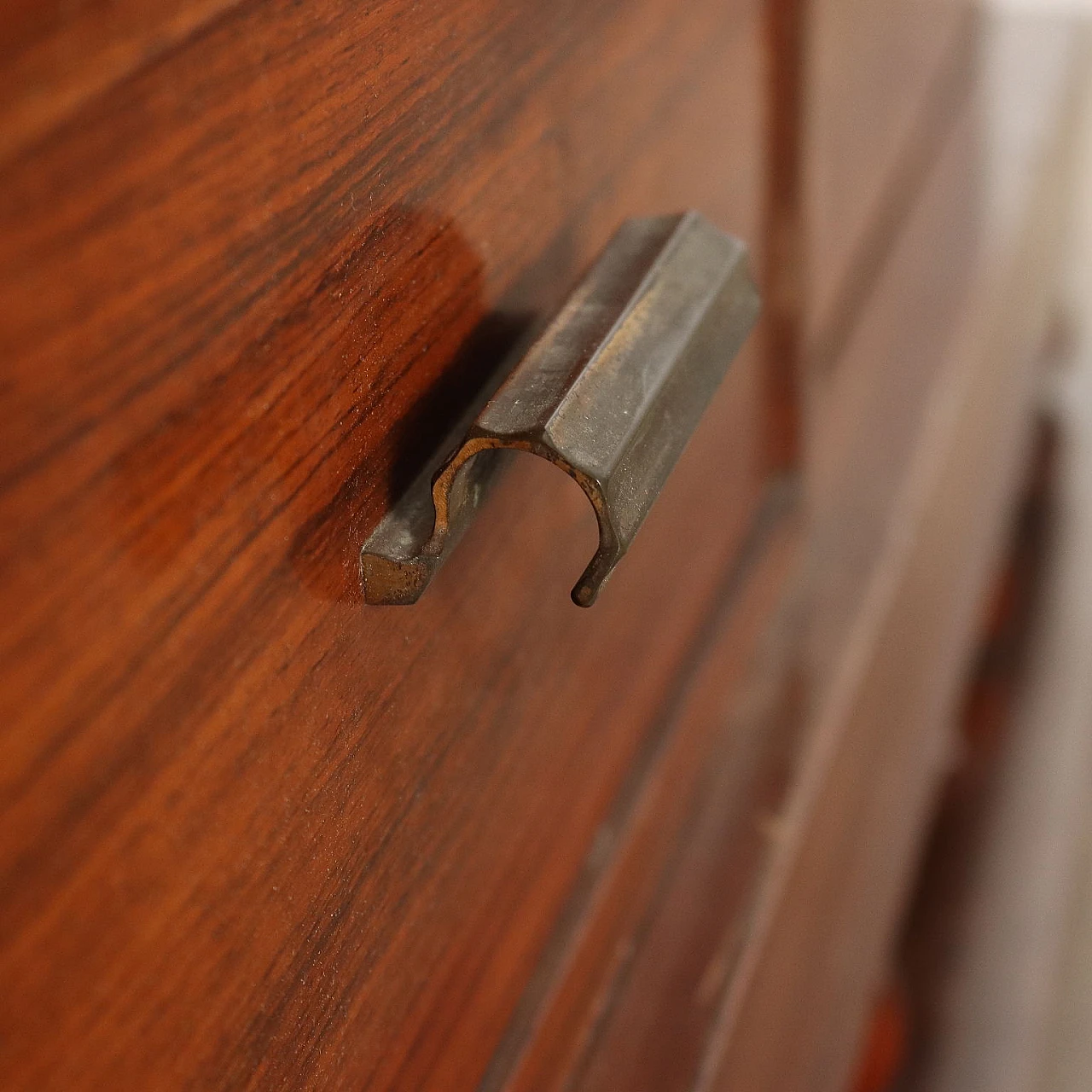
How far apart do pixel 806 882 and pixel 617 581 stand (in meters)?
0.21

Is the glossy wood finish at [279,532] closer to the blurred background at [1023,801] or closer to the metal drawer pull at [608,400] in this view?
the metal drawer pull at [608,400]

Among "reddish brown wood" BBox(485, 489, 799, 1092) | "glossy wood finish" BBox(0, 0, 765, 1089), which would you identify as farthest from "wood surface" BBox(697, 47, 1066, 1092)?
"glossy wood finish" BBox(0, 0, 765, 1089)

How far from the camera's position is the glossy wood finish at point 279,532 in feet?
0.51

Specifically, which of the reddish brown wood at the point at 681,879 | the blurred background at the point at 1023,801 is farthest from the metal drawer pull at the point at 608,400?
the blurred background at the point at 1023,801

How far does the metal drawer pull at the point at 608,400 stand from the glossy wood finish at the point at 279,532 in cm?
1

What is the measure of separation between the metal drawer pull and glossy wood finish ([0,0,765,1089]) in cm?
1

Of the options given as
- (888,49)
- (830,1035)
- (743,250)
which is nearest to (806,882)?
(830,1035)

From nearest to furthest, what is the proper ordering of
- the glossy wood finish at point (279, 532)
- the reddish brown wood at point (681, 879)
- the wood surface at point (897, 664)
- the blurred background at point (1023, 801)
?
the glossy wood finish at point (279, 532) → the reddish brown wood at point (681, 879) → the wood surface at point (897, 664) → the blurred background at point (1023, 801)

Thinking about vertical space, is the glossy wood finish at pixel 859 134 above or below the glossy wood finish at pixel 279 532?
above

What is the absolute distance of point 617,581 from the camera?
0.37 meters

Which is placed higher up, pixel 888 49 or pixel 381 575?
pixel 888 49

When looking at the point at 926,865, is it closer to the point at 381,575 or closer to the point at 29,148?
the point at 381,575

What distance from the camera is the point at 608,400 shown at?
23cm

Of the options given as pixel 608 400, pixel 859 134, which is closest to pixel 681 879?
pixel 608 400
